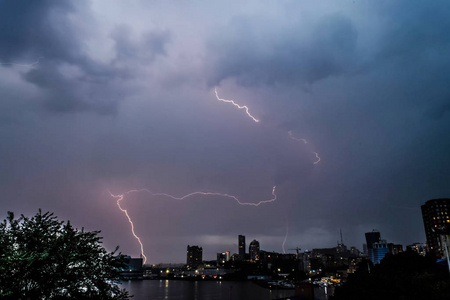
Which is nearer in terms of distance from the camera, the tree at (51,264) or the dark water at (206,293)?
the tree at (51,264)

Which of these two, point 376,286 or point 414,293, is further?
point 376,286

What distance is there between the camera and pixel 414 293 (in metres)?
24.8

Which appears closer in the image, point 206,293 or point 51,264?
point 51,264

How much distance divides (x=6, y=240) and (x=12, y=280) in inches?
75.0

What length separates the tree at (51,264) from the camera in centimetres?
1107

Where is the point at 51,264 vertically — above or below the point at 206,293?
above

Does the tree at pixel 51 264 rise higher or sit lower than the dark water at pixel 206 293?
higher

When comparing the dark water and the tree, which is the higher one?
the tree

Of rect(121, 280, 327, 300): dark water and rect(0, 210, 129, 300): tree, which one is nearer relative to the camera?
rect(0, 210, 129, 300): tree

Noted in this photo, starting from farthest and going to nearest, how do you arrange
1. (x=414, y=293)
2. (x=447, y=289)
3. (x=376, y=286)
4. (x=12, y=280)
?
(x=376, y=286) < (x=414, y=293) < (x=447, y=289) < (x=12, y=280)

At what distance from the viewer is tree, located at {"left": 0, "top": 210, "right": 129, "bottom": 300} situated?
36.3ft

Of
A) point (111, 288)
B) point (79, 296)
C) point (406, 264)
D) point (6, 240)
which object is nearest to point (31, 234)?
point (6, 240)

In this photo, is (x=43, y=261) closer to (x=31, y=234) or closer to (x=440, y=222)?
(x=31, y=234)

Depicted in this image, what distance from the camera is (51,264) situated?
12.3 metres
